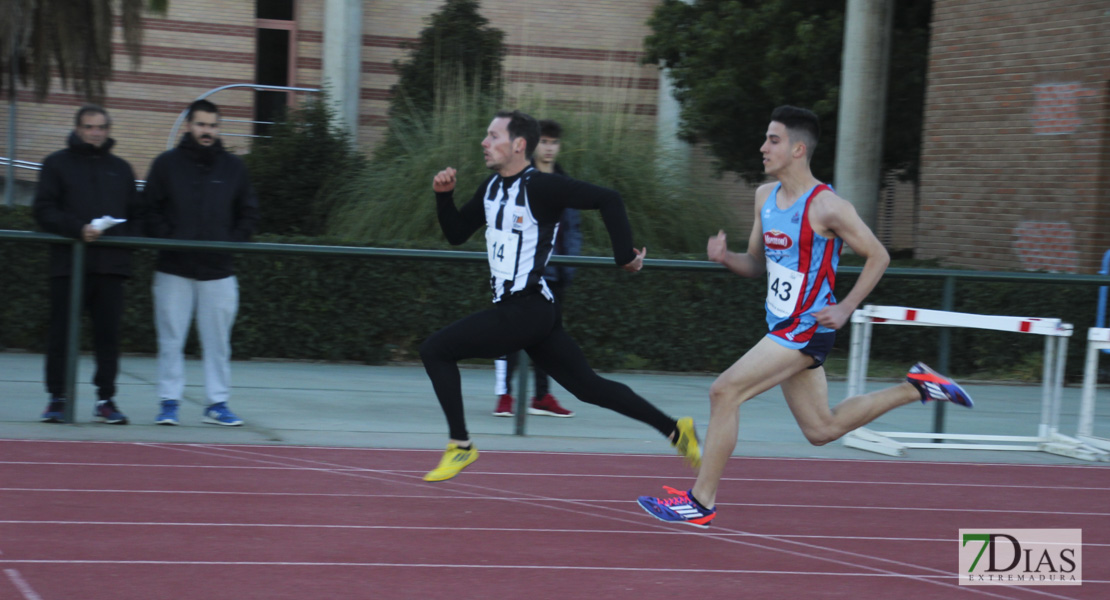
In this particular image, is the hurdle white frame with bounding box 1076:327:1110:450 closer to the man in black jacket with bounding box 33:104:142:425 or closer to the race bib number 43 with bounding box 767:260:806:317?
the race bib number 43 with bounding box 767:260:806:317

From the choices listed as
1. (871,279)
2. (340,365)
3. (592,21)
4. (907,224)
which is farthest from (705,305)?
(907,224)

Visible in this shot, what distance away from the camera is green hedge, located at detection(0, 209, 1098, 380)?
10609 millimetres

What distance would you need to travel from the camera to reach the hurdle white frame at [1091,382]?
7.41 meters

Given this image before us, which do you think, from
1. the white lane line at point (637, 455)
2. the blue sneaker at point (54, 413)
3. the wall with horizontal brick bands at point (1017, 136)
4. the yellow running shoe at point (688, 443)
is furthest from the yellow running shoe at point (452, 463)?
the wall with horizontal brick bands at point (1017, 136)

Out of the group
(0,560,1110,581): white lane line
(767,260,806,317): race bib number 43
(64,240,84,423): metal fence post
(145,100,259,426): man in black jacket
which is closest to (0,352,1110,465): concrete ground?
(64,240,84,423): metal fence post

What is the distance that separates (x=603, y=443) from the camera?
748 centimetres

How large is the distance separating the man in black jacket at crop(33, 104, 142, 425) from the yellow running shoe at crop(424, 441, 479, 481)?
2.81 meters

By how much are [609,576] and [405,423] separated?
3.60m

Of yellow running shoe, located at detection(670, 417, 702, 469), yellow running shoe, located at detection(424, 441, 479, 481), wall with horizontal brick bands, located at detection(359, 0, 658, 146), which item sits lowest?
yellow running shoe, located at detection(424, 441, 479, 481)

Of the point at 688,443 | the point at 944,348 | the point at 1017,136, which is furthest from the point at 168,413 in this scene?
the point at 1017,136

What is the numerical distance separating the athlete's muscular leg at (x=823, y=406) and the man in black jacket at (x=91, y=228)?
422 centimetres

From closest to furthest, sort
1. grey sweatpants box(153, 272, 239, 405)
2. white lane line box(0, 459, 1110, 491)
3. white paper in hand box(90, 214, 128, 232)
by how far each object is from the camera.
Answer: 1. white lane line box(0, 459, 1110, 491)
2. white paper in hand box(90, 214, 128, 232)
3. grey sweatpants box(153, 272, 239, 405)

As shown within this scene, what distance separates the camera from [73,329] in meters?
7.21

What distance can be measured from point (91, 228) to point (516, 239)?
2971mm
